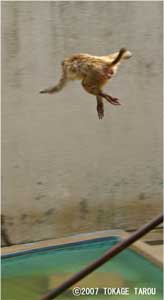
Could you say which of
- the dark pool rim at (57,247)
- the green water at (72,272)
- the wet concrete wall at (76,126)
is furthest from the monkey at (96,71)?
the dark pool rim at (57,247)

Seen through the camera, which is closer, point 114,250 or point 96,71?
point 114,250

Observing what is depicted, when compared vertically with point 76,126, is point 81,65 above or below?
above

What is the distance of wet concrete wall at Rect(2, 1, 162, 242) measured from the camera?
4.49m

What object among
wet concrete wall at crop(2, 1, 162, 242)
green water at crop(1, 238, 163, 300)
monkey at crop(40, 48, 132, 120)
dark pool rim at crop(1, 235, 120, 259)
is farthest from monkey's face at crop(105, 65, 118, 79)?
dark pool rim at crop(1, 235, 120, 259)

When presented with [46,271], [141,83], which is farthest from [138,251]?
[141,83]

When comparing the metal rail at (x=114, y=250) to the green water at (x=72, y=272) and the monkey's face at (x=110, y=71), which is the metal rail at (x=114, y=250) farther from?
the green water at (x=72, y=272)

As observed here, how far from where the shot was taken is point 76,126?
4672 mm

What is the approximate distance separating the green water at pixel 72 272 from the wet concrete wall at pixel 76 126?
34cm

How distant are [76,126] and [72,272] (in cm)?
116

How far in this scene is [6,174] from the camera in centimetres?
454

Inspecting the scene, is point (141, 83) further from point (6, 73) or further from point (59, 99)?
point (6, 73)

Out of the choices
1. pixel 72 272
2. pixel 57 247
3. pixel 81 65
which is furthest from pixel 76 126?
pixel 81 65

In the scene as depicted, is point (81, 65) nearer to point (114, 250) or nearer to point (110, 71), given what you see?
point (110, 71)

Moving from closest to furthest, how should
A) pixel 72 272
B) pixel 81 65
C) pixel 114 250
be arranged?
pixel 114 250, pixel 81 65, pixel 72 272
